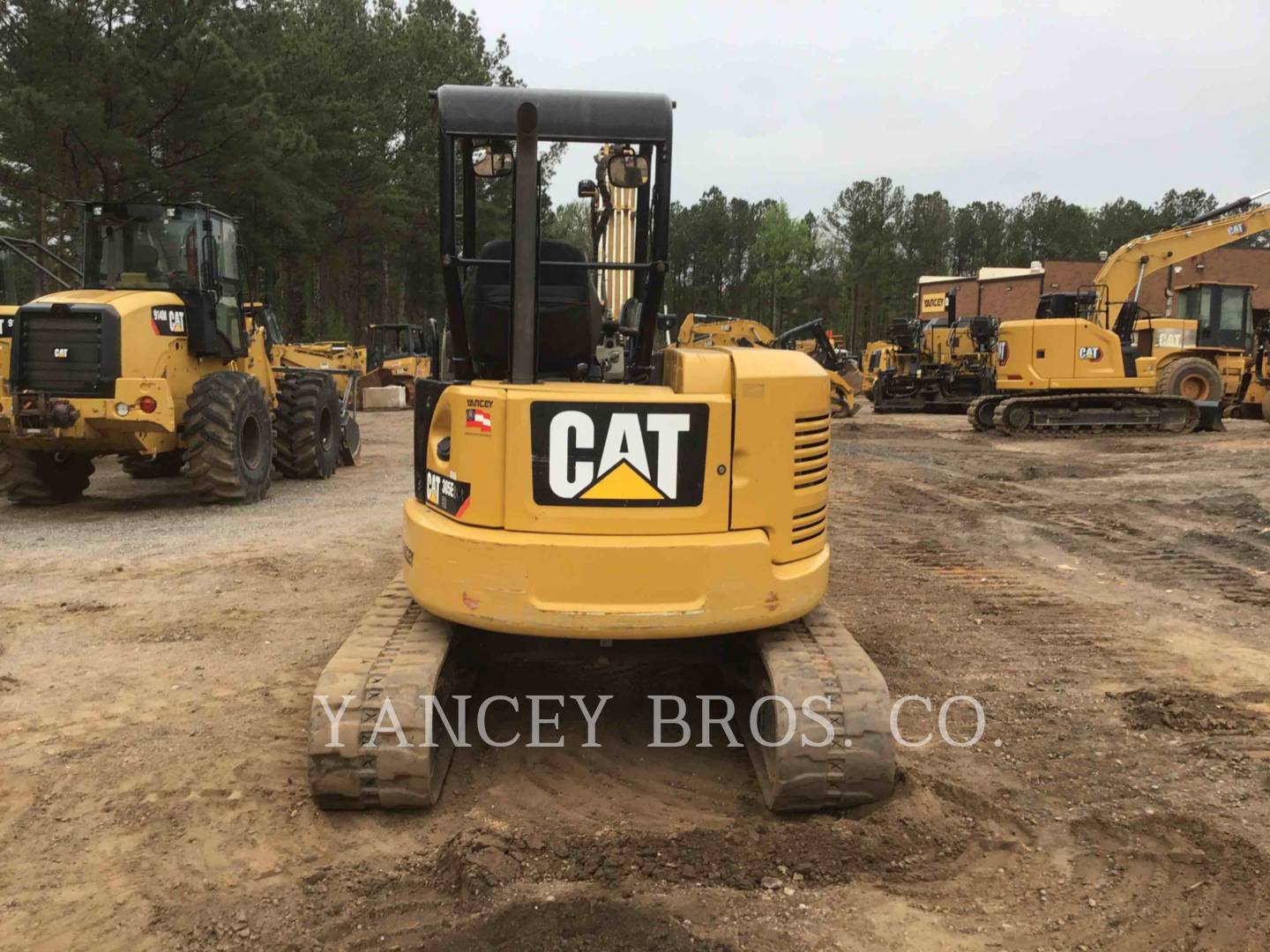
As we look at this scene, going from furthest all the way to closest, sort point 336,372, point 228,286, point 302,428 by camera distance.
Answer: point 336,372, point 302,428, point 228,286

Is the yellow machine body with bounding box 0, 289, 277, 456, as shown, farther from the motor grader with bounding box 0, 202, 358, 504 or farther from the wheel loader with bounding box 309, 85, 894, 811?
the wheel loader with bounding box 309, 85, 894, 811

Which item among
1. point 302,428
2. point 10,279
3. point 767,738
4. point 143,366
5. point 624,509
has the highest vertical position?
point 10,279

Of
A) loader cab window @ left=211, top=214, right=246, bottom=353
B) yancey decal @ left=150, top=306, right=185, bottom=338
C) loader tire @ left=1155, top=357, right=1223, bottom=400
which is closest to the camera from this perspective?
yancey decal @ left=150, top=306, right=185, bottom=338

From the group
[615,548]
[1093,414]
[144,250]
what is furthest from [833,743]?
[1093,414]

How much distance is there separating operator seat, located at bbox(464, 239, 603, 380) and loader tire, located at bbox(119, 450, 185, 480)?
336 inches

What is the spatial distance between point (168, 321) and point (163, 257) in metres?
0.90

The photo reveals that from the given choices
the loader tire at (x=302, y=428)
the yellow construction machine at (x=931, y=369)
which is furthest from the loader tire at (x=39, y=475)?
the yellow construction machine at (x=931, y=369)

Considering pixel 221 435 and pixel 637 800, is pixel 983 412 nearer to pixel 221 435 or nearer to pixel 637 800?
pixel 221 435

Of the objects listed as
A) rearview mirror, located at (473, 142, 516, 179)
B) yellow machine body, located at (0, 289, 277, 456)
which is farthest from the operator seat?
yellow machine body, located at (0, 289, 277, 456)

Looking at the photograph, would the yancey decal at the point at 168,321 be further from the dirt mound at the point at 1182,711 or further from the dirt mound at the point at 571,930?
the dirt mound at the point at 1182,711

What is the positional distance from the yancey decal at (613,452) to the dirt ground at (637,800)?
97 centimetres

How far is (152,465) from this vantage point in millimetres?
11945

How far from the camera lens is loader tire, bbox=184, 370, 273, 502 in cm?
942

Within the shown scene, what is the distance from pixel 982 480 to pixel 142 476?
33.4 ft
